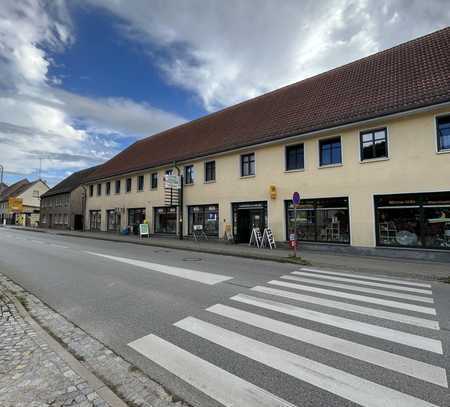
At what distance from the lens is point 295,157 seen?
14.8m

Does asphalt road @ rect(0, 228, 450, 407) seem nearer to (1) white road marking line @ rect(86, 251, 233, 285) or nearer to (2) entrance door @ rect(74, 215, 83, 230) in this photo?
(1) white road marking line @ rect(86, 251, 233, 285)

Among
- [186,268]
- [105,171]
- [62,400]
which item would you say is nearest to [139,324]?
[62,400]

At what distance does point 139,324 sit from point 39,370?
1550 millimetres

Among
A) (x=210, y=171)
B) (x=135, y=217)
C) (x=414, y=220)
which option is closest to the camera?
(x=414, y=220)

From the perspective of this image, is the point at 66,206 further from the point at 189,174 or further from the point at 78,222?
the point at 189,174

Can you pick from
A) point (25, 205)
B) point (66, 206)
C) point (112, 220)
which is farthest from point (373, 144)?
point (25, 205)

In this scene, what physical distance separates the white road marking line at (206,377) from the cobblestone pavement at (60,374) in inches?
11.8

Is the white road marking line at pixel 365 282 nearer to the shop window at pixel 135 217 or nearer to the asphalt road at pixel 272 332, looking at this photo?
the asphalt road at pixel 272 332

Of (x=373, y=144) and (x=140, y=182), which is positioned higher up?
(x=140, y=182)

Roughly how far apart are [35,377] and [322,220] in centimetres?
1272

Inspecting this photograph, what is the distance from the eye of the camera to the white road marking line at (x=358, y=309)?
445 cm

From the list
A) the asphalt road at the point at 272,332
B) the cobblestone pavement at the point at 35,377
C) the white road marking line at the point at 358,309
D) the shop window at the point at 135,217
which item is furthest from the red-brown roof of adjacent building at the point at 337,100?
the cobblestone pavement at the point at 35,377

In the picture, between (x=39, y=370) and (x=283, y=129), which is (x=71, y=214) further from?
(x=39, y=370)

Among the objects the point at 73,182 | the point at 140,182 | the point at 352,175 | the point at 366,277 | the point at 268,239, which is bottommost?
the point at 366,277
